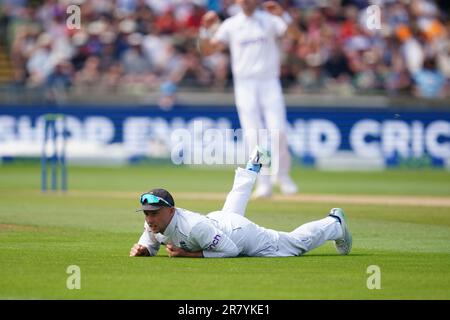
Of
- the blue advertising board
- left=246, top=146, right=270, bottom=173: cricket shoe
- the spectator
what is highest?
the spectator

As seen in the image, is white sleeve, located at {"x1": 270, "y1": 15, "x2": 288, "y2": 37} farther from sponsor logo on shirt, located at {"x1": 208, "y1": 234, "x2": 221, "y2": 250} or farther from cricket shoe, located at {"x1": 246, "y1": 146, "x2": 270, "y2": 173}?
sponsor logo on shirt, located at {"x1": 208, "y1": 234, "x2": 221, "y2": 250}

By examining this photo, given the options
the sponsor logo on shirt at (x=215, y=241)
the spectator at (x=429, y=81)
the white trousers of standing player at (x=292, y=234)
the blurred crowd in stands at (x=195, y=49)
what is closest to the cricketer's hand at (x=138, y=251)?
the sponsor logo on shirt at (x=215, y=241)

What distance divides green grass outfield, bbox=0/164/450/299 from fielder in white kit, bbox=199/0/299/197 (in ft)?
4.70

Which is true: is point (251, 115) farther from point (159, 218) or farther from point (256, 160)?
point (159, 218)

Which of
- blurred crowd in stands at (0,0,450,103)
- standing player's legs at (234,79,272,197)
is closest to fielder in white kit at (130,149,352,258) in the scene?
standing player's legs at (234,79,272,197)

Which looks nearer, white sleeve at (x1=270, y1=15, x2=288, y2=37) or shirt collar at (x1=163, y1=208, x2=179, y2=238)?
shirt collar at (x1=163, y1=208, x2=179, y2=238)

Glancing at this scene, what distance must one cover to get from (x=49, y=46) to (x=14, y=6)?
123 inches

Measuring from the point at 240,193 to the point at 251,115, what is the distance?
863 centimetres

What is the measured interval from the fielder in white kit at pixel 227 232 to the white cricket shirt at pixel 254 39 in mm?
8315

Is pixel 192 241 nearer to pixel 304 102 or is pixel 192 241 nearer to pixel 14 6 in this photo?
pixel 304 102

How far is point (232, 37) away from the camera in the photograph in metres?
20.7

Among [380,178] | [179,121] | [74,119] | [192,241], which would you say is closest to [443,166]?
[380,178]

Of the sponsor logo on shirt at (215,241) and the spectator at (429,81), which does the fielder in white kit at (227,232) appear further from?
the spectator at (429,81)

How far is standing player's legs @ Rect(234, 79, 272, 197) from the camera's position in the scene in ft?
67.5
